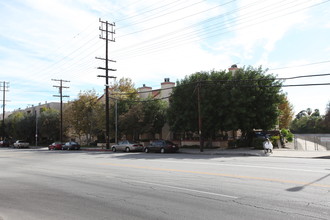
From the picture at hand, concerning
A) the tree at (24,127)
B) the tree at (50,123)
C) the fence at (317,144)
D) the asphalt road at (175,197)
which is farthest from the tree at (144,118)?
the tree at (24,127)

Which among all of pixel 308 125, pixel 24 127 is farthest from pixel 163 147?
pixel 308 125

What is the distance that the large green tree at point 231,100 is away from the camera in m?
27.4

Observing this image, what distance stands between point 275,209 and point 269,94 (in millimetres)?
22395

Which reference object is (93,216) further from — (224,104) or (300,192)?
(224,104)

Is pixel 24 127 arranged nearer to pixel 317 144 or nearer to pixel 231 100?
pixel 231 100

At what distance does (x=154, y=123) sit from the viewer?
1505 inches

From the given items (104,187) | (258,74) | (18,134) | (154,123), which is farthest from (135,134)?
(18,134)

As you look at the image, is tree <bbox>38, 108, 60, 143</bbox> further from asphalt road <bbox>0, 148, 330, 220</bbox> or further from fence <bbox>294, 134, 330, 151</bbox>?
asphalt road <bbox>0, 148, 330, 220</bbox>

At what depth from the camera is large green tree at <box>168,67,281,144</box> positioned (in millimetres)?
27447

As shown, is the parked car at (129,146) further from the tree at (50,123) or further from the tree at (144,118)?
the tree at (50,123)

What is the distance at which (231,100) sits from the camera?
27.5m

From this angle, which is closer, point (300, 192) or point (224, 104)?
point (300, 192)

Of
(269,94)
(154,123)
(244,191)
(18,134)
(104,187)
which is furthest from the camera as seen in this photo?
(18,134)

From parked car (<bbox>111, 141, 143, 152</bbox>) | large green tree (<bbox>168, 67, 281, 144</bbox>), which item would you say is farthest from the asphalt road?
parked car (<bbox>111, 141, 143, 152</bbox>)
